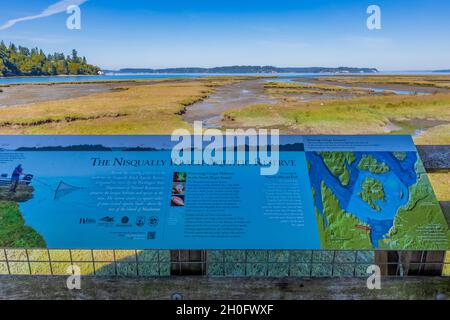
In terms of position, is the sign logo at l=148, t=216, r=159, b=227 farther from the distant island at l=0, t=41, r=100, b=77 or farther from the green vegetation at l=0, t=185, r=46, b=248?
the distant island at l=0, t=41, r=100, b=77

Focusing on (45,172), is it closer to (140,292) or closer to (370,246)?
(140,292)

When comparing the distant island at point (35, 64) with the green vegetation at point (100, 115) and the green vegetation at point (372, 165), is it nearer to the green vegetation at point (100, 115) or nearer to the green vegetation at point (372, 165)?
the green vegetation at point (100, 115)

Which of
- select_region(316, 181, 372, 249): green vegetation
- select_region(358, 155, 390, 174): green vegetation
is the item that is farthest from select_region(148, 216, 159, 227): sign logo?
select_region(358, 155, 390, 174): green vegetation

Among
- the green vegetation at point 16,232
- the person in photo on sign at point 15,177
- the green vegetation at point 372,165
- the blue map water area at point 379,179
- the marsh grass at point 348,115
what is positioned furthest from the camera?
the marsh grass at point 348,115

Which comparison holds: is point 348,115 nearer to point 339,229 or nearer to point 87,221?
point 339,229

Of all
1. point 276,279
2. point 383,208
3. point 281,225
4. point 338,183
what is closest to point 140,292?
point 276,279

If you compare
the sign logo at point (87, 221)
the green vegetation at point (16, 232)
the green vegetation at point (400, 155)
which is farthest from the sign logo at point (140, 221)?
the green vegetation at point (400, 155)
